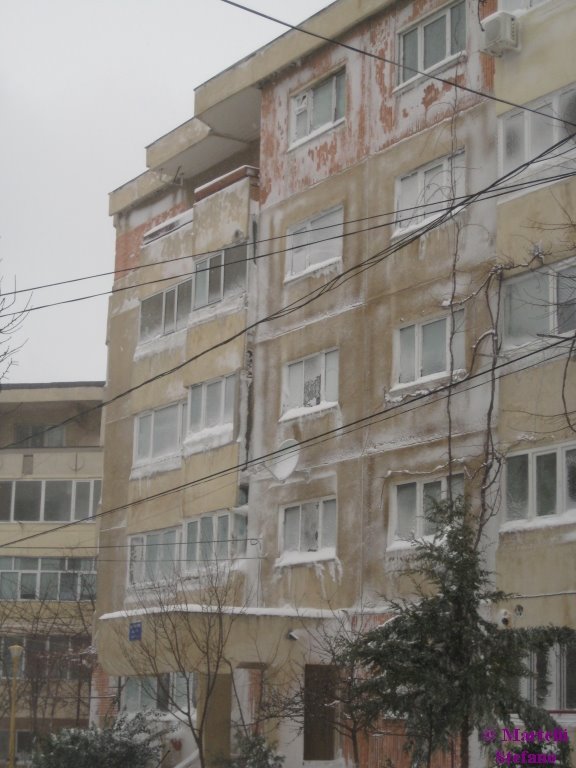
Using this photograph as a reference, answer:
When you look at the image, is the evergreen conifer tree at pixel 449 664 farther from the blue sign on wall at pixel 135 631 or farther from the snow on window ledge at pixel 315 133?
the snow on window ledge at pixel 315 133

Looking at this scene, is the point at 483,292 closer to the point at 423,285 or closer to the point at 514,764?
the point at 423,285

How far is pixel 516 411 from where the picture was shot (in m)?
22.5

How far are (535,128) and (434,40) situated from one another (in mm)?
3725

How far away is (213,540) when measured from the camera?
29.5m

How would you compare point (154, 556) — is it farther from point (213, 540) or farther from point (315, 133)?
point (315, 133)

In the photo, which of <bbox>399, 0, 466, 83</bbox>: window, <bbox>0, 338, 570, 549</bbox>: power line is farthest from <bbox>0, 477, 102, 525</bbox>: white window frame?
<bbox>399, 0, 466, 83</bbox>: window

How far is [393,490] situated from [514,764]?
9285mm

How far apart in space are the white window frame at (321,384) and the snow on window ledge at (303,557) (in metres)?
2.55

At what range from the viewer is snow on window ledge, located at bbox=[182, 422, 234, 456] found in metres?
29.2

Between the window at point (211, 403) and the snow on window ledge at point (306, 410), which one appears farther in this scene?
the window at point (211, 403)

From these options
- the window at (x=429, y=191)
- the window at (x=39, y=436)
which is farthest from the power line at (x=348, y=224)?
the window at (x=39, y=436)

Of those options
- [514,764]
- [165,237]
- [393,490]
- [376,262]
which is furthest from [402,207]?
[514,764]

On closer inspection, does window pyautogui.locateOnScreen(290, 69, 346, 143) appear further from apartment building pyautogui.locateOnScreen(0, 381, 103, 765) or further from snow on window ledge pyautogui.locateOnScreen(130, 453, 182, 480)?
apartment building pyautogui.locateOnScreen(0, 381, 103, 765)

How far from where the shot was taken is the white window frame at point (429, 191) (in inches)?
977
